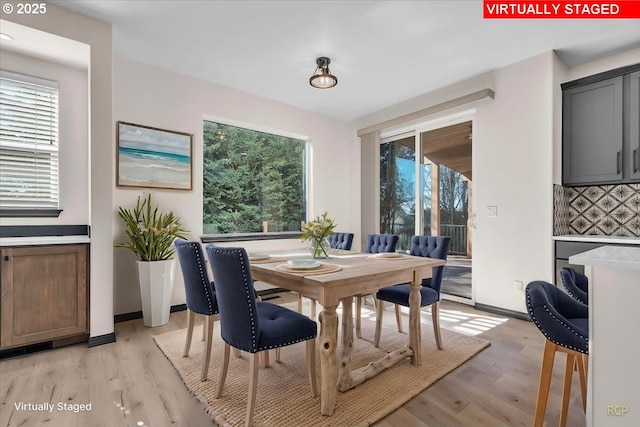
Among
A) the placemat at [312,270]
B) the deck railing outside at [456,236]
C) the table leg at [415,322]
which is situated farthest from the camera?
the deck railing outside at [456,236]

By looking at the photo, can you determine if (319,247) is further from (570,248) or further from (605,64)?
(605,64)

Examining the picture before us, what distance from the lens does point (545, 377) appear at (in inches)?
57.1

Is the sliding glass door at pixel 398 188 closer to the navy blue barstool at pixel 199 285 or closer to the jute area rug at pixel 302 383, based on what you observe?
the jute area rug at pixel 302 383

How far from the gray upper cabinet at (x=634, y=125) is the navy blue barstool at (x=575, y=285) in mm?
1897

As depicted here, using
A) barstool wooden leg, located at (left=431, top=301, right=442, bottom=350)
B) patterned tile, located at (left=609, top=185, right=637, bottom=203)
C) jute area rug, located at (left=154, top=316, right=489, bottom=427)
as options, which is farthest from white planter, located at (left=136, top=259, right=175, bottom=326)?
patterned tile, located at (left=609, top=185, right=637, bottom=203)

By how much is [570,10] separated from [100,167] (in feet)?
13.5

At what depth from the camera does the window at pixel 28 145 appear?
8.87 ft

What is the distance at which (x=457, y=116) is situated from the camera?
13.2 feet

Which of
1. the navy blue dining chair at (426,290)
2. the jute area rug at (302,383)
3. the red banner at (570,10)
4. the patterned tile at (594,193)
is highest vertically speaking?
the red banner at (570,10)

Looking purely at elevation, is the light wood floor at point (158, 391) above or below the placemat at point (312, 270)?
below

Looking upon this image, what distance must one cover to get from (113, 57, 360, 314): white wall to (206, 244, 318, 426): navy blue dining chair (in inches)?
79.6

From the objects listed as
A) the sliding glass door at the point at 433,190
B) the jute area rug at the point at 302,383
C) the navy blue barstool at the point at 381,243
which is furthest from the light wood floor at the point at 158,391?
the sliding glass door at the point at 433,190

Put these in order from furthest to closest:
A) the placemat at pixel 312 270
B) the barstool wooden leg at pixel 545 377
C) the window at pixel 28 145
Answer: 1. the window at pixel 28 145
2. the placemat at pixel 312 270
3. the barstool wooden leg at pixel 545 377

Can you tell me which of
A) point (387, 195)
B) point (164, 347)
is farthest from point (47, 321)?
point (387, 195)
